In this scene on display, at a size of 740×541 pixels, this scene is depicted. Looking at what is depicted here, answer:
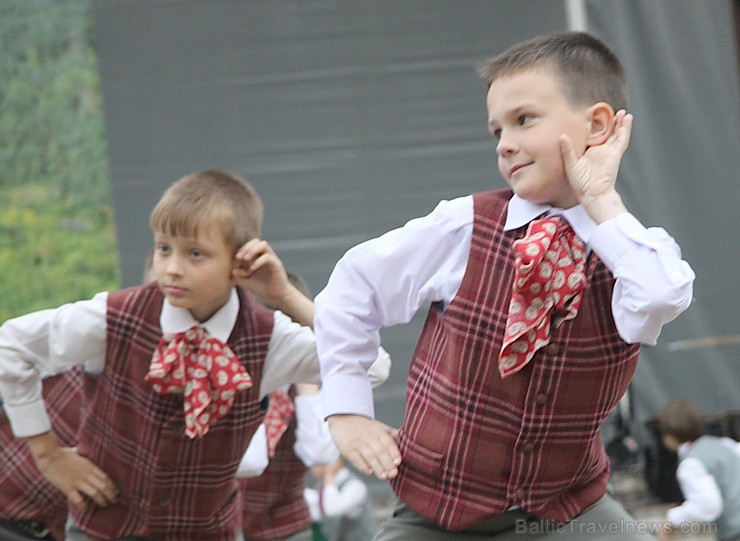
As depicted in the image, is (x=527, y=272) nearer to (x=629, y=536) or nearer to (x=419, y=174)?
(x=629, y=536)

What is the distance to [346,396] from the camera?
7.07ft

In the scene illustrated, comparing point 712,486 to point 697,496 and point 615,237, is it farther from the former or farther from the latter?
point 615,237

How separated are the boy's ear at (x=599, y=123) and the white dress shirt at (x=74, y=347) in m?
1.03

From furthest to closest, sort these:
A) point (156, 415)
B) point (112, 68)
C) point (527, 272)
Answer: point (112, 68)
point (156, 415)
point (527, 272)

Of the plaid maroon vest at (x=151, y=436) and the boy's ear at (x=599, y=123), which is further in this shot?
the plaid maroon vest at (x=151, y=436)

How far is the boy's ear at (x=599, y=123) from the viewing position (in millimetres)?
2168

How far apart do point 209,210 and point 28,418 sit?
0.70 meters

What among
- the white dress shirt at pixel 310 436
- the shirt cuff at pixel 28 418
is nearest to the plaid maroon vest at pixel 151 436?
the shirt cuff at pixel 28 418

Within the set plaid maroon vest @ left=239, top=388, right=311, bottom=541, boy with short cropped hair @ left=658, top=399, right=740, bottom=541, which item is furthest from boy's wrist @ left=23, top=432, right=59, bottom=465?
boy with short cropped hair @ left=658, top=399, right=740, bottom=541

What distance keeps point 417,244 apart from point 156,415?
109cm

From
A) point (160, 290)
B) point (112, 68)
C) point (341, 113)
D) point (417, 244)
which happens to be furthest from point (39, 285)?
point (417, 244)

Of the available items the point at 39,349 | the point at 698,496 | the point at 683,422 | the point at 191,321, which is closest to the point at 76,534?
the point at 39,349

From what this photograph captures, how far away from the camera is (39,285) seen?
21.4 feet

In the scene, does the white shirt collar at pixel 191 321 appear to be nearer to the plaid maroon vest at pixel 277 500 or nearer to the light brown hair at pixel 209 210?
the light brown hair at pixel 209 210
